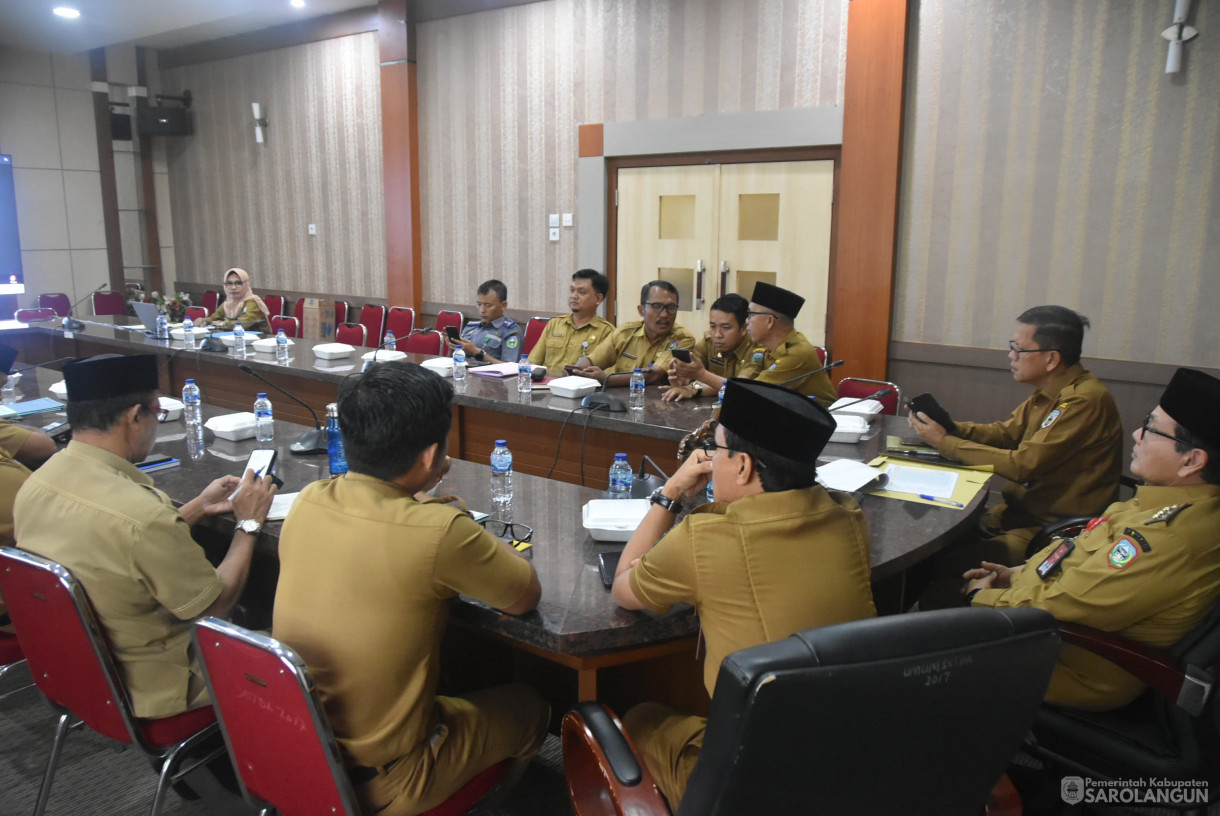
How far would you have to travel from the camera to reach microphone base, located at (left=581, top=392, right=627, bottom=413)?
355 cm

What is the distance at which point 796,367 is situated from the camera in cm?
372

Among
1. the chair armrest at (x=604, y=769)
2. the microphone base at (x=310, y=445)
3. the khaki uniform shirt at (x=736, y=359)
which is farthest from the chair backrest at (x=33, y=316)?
the chair armrest at (x=604, y=769)

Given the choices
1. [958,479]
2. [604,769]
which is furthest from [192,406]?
[958,479]

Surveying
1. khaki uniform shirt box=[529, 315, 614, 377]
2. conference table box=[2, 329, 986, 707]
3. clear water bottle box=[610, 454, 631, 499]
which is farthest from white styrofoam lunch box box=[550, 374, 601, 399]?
clear water bottle box=[610, 454, 631, 499]

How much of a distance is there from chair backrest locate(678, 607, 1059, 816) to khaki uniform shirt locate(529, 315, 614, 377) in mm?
3859

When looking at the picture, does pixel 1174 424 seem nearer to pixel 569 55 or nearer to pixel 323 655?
pixel 323 655

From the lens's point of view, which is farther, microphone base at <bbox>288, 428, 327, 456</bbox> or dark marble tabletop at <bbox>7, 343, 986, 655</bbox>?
microphone base at <bbox>288, 428, 327, 456</bbox>

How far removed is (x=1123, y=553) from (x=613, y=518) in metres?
1.14

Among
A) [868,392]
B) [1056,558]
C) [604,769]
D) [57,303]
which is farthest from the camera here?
[57,303]

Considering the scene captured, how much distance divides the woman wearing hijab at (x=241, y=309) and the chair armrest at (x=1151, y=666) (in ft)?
19.4

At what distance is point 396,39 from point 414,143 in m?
0.89

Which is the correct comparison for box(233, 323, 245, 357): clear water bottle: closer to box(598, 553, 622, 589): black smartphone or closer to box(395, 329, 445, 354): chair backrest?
box(395, 329, 445, 354): chair backrest

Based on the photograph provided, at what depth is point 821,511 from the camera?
1.47 m

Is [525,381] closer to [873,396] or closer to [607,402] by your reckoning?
[607,402]
